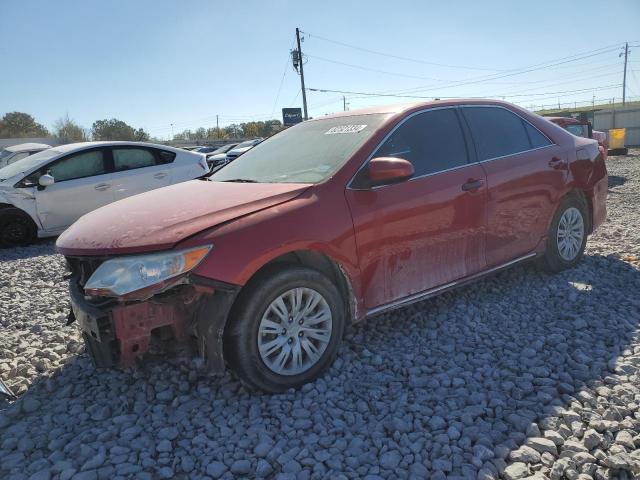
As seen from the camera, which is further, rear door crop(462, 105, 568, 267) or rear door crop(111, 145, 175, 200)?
rear door crop(111, 145, 175, 200)

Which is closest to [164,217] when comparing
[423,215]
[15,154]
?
[423,215]

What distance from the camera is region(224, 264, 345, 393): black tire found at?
8.73ft

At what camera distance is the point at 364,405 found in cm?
272

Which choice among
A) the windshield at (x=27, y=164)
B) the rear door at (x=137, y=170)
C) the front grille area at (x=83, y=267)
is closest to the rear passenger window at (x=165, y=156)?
the rear door at (x=137, y=170)

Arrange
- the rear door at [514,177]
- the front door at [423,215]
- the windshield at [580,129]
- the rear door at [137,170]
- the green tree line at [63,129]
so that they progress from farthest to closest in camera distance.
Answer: the green tree line at [63,129]
the windshield at [580,129]
the rear door at [137,170]
the rear door at [514,177]
the front door at [423,215]

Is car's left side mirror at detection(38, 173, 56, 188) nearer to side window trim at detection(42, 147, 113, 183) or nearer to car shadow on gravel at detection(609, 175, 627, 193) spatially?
side window trim at detection(42, 147, 113, 183)

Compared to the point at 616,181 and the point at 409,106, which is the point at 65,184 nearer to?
the point at 409,106

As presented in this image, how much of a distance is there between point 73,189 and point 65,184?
148 millimetres

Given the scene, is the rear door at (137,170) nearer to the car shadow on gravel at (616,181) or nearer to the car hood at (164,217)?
the car hood at (164,217)

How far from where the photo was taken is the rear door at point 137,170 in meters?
7.85

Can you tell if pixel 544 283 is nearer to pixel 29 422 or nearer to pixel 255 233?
pixel 255 233

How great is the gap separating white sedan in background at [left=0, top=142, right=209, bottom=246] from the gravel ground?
3.85 metres

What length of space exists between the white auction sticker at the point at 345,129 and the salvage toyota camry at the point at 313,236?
2 cm

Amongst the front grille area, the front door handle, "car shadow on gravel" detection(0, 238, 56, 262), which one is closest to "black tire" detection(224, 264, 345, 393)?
the front grille area
